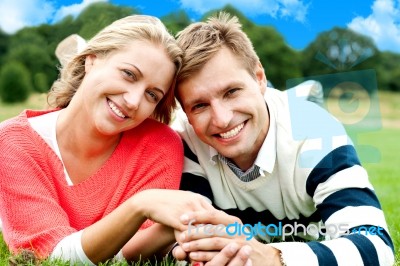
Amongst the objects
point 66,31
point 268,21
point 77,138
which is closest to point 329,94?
point 268,21

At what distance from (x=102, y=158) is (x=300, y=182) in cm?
82

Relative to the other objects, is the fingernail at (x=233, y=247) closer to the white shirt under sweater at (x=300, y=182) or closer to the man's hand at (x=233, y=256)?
the man's hand at (x=233, y=256)

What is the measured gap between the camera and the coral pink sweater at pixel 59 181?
7.42 ft

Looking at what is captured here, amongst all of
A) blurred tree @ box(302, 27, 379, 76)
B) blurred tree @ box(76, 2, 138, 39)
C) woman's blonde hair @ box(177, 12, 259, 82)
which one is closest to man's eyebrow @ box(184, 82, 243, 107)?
woman's blonde hair @ box(177, 12, 259, 82)

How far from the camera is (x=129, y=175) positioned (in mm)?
2521

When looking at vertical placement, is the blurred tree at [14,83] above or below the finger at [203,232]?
above

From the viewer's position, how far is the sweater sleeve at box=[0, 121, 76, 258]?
223 centimetres

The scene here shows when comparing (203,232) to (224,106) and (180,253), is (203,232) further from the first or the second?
(224,106)

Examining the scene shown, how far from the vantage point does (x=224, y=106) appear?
2.40 m

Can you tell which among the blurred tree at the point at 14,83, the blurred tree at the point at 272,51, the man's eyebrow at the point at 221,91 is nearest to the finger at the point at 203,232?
the man's eyebrow at the point at 221,91

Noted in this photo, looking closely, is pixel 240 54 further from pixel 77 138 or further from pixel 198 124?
pixel 77 138

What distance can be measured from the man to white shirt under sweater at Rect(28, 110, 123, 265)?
37 cm

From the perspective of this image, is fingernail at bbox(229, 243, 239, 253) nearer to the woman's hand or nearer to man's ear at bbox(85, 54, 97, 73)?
the woman's hand

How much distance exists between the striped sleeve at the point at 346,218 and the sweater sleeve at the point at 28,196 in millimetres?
823
